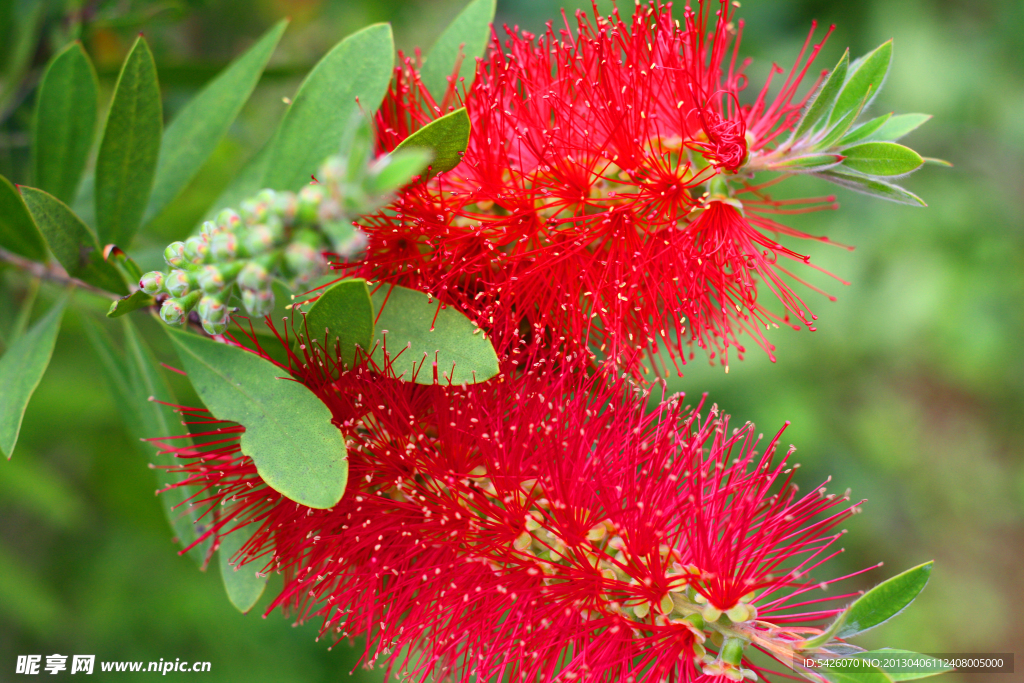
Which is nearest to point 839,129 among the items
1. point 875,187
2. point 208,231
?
point 875,187

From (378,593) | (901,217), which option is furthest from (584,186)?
(901,217)

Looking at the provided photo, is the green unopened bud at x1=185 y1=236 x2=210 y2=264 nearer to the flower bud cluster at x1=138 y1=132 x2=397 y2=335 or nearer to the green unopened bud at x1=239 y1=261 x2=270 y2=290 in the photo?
the flower bud cluster at x1=138 y1=132 x2=397 y2=335

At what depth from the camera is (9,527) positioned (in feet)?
10.5

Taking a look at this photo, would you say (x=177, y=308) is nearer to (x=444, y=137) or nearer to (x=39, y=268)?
(x=444, y=137)

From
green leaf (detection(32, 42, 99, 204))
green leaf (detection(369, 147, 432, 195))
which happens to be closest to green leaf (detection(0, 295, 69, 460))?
green leaf (detection(32, 42, 99, 204))

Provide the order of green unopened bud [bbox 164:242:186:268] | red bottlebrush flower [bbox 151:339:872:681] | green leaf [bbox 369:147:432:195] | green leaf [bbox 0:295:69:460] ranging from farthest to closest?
1. red bottlebrush flower [bbox 151:339:872:681]
2. green leaf [bbox 0:295:69:460]
3. green unopened bud [bbox 164:242:186:268]
4. green leaf [bbox 369:147:432:195]

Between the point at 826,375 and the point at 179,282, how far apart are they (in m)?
3.59

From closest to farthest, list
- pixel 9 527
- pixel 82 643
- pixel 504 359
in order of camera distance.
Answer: pixel 504 359 < pixel 82 643 < pixel 9 527

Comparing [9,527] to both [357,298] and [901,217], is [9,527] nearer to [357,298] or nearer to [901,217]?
[357,298]

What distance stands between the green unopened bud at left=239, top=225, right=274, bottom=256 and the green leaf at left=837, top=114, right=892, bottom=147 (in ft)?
2.95

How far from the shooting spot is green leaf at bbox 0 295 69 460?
1.08 metres

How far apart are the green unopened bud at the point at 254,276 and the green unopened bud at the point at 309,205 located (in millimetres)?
73

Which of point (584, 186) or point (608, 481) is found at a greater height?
point (584, 186)

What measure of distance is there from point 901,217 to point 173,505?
381cm
